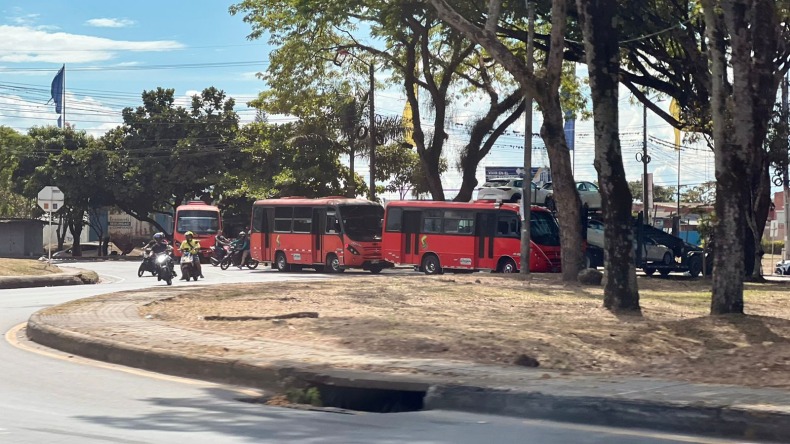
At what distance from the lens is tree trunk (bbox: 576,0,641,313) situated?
1662cm

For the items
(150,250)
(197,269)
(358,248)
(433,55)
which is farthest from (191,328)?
(433,55)

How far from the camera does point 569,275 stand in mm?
24562

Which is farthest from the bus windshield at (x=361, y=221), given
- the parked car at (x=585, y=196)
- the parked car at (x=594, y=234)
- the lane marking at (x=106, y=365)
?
the lane marking at (x=106, y=365)

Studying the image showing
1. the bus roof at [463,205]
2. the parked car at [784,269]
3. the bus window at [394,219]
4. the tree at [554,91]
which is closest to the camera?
the tree at [554,91]

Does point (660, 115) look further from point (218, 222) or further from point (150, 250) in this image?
point (218, 222)

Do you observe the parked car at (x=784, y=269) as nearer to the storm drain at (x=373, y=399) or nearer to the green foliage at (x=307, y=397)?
the storm drain at (x=373, y=399)

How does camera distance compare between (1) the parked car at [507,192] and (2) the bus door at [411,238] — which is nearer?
(2) the bus door at [411,238]

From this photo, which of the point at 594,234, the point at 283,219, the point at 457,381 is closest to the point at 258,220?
the point at 283,219

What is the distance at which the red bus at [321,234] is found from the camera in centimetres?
3969

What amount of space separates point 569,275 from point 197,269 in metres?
11.7

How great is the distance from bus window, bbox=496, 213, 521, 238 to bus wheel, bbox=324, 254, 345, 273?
684 cm

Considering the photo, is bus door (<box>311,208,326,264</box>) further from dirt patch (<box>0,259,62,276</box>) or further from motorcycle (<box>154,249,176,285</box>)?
motorcycle (<box>154,249,176,285</box>)

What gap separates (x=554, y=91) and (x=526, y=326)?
32.5 ft

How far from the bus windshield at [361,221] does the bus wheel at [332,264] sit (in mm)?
1126
